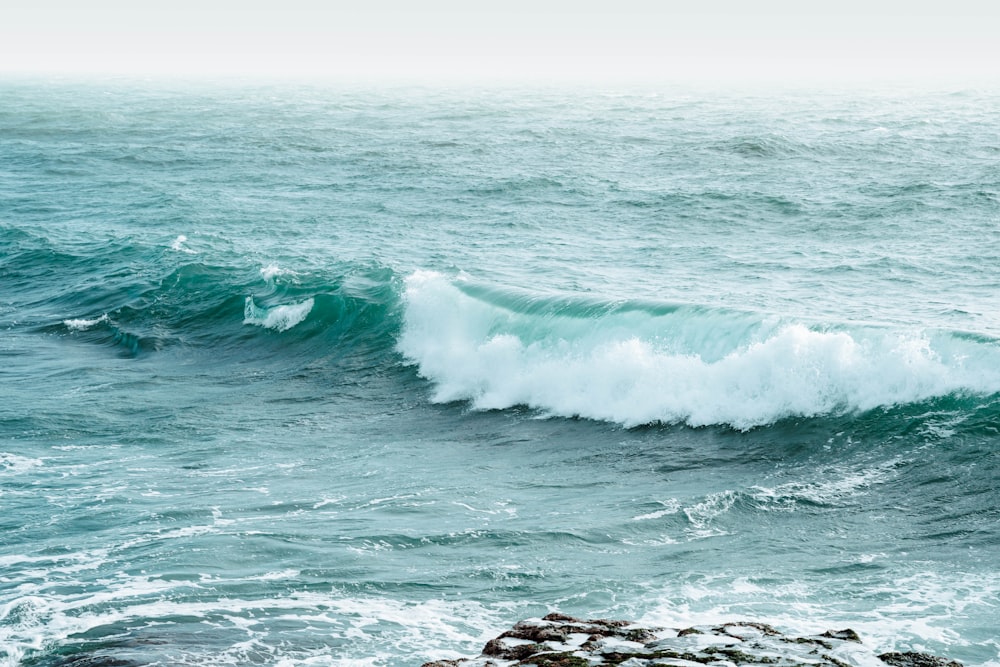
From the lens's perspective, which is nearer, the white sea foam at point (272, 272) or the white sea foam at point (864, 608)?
the white sea foam at point (864, 608)

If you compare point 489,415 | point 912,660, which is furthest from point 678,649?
point 489,415

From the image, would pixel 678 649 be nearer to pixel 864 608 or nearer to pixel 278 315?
pixel 864 608

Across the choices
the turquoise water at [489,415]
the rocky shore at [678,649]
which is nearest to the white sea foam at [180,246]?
the turquoise water at [489,415]

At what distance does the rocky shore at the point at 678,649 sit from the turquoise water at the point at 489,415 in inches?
61.8

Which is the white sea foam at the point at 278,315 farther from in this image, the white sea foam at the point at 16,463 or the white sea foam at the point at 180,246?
the white sea foam at the point at 16,463

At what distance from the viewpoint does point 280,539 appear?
14.2 metres

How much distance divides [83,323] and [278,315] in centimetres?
482

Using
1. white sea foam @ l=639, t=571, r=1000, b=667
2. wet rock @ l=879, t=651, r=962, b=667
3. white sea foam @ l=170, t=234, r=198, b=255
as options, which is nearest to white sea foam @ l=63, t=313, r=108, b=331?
white sea foam @ l=170, t=234, r=198, b=255

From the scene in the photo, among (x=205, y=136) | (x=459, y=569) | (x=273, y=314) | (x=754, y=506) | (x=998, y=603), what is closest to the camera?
(x=998, y=603)

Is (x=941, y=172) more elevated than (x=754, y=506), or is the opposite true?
(x=941, y=172)

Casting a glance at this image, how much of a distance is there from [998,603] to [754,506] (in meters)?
3.90

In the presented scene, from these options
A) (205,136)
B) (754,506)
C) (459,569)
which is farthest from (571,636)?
(205,136)

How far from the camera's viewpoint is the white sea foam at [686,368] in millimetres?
19625

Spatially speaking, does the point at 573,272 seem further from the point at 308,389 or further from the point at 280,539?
the point at 280,539
